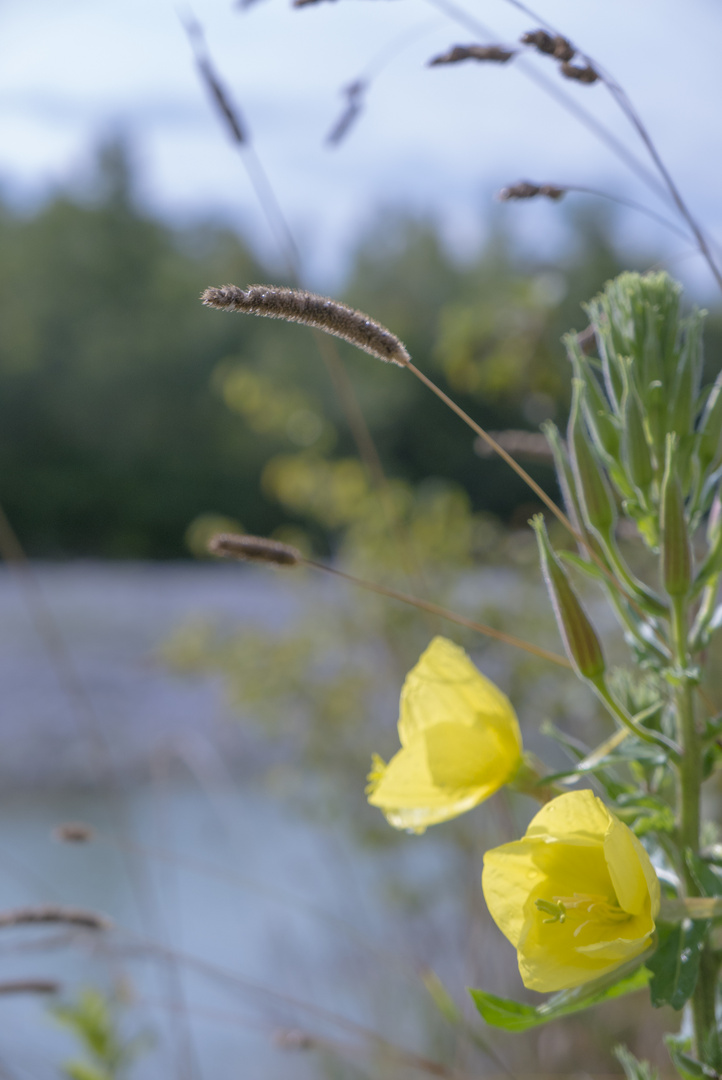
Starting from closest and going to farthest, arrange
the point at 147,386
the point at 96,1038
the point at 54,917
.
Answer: the point at 54,917 < the point at 96,1038 < the point at 147,386

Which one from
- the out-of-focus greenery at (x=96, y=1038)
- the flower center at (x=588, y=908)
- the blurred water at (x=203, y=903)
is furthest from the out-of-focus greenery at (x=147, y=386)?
the flower center at (x=588, y=908)

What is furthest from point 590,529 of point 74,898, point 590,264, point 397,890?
point 590,264

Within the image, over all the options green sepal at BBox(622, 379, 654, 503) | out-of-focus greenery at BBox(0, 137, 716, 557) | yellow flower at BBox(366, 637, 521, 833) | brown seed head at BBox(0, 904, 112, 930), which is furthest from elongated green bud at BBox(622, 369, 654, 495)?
out-of-focus greenery at BBox(0, 137, 716, 557)

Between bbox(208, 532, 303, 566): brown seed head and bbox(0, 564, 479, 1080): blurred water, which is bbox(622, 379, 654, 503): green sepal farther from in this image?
bbox(0, 564, 479, 1080): blurred water

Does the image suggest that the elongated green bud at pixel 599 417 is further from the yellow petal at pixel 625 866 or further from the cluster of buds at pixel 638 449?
the yellow petal at pixel 625 866

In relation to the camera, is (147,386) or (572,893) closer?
(572,893)

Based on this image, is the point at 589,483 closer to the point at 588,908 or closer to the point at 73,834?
the point at 588,908

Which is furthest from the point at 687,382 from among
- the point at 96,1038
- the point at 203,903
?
the point at 203,903
